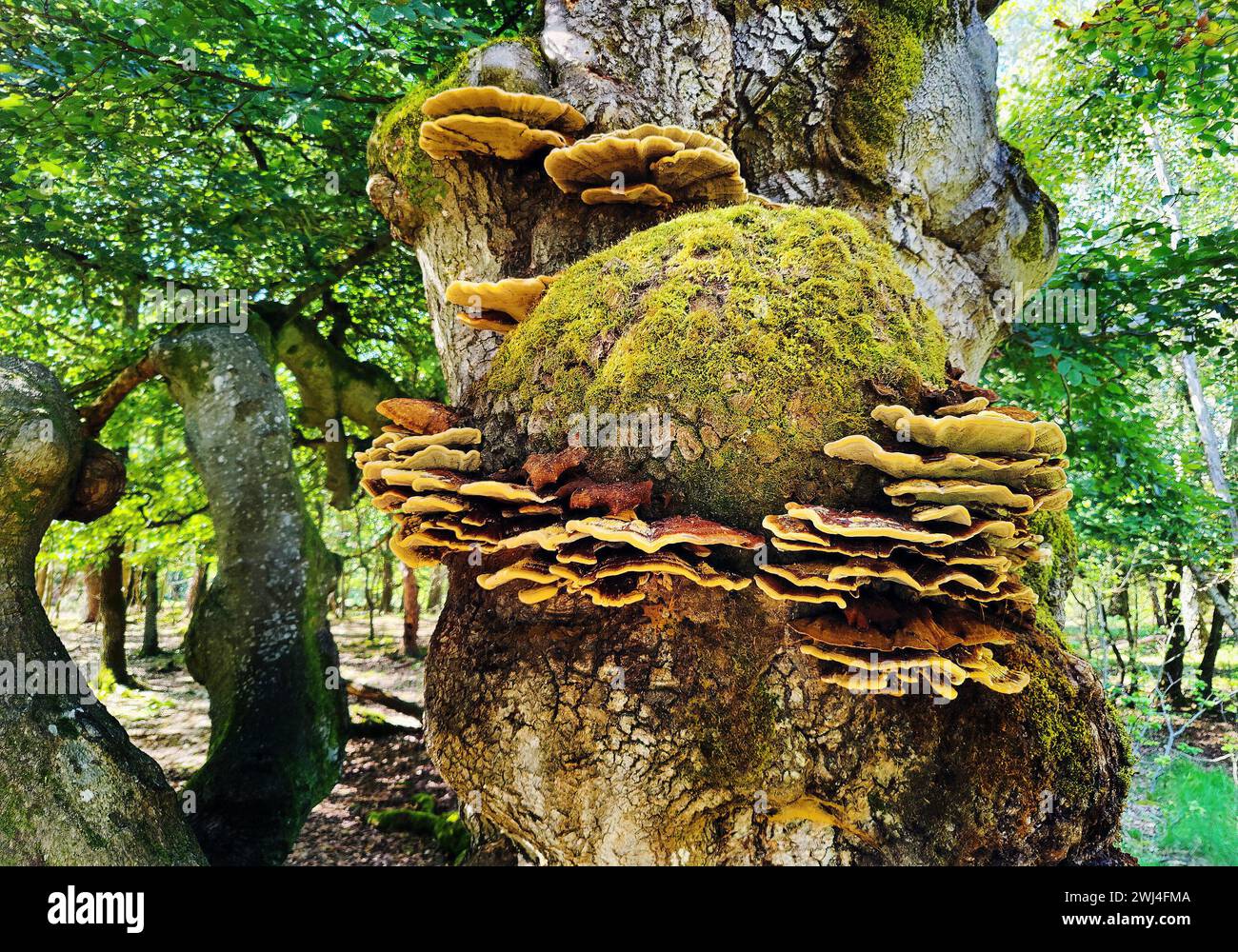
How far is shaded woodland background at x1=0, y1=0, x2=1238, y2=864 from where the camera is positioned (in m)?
3.89

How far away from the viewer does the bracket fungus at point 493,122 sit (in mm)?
2123

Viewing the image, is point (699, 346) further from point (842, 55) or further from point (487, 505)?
point (842, 55)

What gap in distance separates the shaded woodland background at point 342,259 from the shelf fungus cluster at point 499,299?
5.33 feet

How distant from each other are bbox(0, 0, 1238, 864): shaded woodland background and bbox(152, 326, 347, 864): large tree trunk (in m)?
1.39

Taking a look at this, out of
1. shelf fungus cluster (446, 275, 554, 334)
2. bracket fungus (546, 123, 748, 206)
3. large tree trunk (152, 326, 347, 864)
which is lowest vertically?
large tree trunk (152, 326, 347, 864)

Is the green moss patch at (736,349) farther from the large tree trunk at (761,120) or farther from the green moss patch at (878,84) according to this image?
the green moss patch at (878,84)

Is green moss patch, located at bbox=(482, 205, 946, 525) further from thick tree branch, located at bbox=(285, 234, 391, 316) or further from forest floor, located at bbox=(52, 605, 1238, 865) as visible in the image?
thick tree branch, located at bbox=(285, 234, 391, 316)

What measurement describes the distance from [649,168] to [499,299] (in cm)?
70

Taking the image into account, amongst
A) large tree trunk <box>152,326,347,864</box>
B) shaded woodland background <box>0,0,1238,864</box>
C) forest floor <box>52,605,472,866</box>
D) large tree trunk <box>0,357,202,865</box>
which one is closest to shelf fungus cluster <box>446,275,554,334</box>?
shaded woodland background <box>0,0,1238,864</box>

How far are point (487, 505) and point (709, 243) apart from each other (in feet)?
3.35

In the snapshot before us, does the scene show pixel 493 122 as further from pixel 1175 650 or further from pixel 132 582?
pixel 132 582

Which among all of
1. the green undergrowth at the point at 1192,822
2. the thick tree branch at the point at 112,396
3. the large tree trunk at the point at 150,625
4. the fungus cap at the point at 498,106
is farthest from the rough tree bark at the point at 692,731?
the large tree trunk at the point at 150,625

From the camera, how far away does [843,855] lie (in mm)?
1694

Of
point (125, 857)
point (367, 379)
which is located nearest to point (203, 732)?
point (367, 379)
